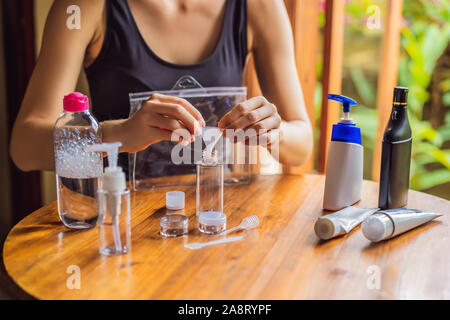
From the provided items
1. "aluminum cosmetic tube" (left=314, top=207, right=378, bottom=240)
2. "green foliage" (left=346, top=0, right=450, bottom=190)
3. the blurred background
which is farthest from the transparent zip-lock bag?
"green foliage" (left=346, top=0, right=450, bottom=190)

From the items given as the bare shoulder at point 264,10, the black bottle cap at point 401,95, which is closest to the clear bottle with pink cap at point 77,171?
the black bottle cap at point 401,95

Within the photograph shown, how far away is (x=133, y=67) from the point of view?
1.28m

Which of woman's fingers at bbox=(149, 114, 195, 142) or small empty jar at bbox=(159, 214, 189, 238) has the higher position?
woman's fingers at bbox=(149, 114, 195, 142)

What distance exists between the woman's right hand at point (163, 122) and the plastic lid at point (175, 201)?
12 cm

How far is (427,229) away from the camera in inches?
34.7

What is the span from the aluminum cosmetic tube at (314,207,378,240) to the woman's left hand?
0.83 ft

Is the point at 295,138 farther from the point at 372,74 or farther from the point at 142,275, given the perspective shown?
the point at 372,74

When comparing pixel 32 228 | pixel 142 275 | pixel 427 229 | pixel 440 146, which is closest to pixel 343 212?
pixel 427 229

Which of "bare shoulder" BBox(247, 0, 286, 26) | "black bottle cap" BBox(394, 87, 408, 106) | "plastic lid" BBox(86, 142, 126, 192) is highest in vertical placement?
"bare shoulder" BBox(247, 0, 286, 26)

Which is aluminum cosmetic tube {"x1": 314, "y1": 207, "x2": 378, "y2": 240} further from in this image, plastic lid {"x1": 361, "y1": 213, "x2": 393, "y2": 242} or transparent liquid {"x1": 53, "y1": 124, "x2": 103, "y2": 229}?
transparent liquid {"x1": 53, "y1": 124, "x2": 103, "y2": 229}

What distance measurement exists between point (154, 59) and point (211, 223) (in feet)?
2.03

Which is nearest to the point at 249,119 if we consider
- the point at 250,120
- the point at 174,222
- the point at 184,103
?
the point at 250,120

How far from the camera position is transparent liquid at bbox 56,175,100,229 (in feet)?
2.82

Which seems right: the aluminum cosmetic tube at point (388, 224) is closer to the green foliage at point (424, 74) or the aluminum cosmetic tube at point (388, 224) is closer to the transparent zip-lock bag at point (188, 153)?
the transparent zip-lock bag at point (188, 153)
